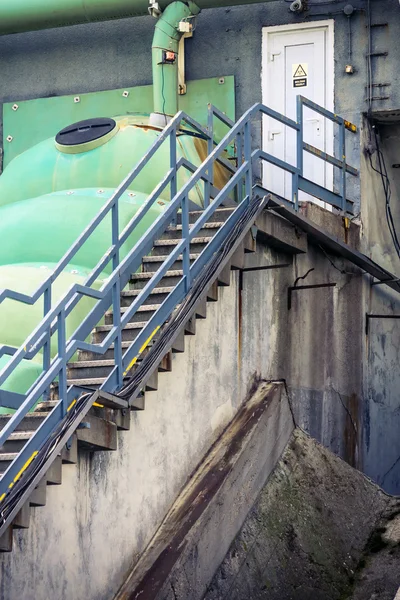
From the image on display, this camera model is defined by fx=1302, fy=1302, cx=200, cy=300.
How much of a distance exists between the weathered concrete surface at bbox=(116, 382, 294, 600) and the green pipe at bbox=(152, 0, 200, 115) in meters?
4.25

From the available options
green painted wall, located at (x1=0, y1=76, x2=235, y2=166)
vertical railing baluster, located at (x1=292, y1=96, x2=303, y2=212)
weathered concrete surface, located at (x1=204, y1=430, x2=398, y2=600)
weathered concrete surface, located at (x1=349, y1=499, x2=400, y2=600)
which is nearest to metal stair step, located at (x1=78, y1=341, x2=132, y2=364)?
weathered concrete surface, located at (x1=204, y1=430, x2=398, y2=600)

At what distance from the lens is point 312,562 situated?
480 inches

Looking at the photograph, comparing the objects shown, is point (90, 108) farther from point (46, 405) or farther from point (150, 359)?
point (46, 405)

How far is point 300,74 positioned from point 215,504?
246 inches

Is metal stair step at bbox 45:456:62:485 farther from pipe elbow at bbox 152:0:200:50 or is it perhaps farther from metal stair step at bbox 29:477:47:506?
pipe elbow at bbox 152:0:200:50

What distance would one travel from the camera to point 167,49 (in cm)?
1580

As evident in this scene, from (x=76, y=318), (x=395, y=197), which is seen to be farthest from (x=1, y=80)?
(x=76, y=318)

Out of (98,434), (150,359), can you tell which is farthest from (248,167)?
(98,434)

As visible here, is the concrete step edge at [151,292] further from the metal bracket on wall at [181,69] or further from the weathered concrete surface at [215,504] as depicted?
the metal bracket on wall at [181,69]

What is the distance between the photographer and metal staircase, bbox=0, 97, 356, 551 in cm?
912

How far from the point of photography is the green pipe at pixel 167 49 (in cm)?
1569

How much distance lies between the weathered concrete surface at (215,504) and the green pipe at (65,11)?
5.38 metres

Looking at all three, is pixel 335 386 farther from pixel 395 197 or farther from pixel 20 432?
pixel 20 432

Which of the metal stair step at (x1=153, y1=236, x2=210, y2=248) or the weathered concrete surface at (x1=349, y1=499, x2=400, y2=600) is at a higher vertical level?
the metal stair step at (x1=153, y1=236, x2=210, y2=248)
